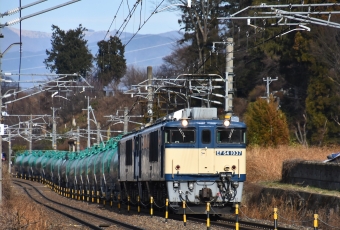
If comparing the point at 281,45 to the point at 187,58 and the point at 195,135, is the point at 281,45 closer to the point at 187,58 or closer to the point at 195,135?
the point at 187,58

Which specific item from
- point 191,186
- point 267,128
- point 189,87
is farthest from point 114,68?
point 191,186

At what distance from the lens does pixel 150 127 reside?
82.0 feet

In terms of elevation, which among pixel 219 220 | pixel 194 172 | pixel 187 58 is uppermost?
pixel 187 58

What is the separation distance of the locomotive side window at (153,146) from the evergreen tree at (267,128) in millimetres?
14954

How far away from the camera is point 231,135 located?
2239 centimetres

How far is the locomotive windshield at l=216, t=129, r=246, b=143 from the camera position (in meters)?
22.3

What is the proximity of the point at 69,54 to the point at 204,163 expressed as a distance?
3008 inches

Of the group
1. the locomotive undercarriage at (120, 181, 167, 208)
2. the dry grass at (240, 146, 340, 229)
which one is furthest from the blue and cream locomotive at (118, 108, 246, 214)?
the dry grass at (240, 146, 340, 229)

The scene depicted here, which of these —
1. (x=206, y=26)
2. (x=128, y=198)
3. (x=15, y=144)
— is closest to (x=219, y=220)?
(x=128, y=198)

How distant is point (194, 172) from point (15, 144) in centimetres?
9750

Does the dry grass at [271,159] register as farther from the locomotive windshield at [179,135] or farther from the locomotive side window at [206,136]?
the locomotive windshield at [179,135]

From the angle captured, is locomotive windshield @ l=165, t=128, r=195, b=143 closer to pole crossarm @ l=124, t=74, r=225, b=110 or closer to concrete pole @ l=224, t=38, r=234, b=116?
pole crossarm @ l=124, t=74, r=225, b=110

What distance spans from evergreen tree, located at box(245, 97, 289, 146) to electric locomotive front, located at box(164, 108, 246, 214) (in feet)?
52.5

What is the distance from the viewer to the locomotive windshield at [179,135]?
2208 centimetres
